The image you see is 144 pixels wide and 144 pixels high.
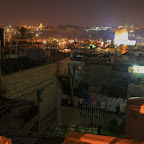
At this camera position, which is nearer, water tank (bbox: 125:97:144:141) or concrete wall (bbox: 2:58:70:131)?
water tank (bbox: 125:97:144:141)

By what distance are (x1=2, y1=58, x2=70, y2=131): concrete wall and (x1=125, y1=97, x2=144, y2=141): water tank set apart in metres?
5.86

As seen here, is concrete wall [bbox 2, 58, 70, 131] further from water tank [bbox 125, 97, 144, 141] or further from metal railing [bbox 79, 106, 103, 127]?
water tank [bbox 125, 97, 144, 141]

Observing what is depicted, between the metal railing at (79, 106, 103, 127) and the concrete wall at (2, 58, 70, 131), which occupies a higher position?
the concrete wall at (2, 58, 70, 131)

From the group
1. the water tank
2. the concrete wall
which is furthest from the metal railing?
the water tank

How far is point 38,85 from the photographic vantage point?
11.0 metres

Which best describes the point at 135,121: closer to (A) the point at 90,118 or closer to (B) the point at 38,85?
(A) the point at 90,118

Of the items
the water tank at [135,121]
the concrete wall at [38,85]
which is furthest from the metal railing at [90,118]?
the water tank at [135,121]

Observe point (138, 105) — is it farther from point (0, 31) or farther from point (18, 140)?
point (0, 31)

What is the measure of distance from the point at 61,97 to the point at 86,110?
325 cm

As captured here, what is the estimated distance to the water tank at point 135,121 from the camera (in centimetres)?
341

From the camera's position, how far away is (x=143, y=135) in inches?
132

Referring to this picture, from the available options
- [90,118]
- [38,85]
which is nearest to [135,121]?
[90,118]

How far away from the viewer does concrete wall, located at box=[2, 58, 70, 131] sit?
28.3 ft

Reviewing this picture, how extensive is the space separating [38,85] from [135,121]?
8.34 m
